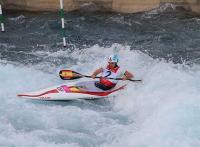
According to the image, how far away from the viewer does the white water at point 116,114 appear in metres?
8.99

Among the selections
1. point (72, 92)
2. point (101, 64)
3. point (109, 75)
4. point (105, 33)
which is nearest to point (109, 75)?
point (109, 75)

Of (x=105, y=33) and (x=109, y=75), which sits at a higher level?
(x=105, y=33)

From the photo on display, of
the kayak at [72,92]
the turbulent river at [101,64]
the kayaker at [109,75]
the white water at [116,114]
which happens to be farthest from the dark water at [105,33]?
the kayaker at [109,75]

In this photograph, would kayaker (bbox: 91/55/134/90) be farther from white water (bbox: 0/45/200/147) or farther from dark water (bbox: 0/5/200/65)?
dark water (bbox: 0/5/200/65)

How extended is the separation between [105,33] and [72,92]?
15.1 feet

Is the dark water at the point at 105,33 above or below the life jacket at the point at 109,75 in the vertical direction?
above

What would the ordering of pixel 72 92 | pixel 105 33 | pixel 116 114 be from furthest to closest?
1. pixel 105 33
2. pixel 72 92
3. pixel 116 114

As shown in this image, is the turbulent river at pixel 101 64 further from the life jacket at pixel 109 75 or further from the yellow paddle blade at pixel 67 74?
the yellow paddle blade at pixel 67 74

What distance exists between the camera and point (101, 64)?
12461 mm

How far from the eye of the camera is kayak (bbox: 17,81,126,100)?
1043 centimetres

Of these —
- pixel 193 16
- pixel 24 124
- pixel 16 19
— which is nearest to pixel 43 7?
pixel 16 19

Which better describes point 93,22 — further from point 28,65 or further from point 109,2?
point 28,65

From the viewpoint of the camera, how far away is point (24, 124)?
9750 millimetres

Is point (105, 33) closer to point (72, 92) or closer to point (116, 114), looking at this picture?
point (72, 92)
